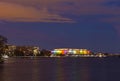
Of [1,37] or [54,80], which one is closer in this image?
[54,80]

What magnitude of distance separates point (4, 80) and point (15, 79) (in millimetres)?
2451

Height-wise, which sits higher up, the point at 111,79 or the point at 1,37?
the point at 1,37

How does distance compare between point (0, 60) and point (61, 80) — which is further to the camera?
point (0, 60)

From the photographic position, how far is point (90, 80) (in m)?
75.5

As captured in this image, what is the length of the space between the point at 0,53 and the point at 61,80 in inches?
3343

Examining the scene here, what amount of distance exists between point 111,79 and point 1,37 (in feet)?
332

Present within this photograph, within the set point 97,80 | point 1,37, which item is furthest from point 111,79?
point 1,37

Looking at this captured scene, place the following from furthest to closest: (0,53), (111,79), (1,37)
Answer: (1,37)
(0,53)
(111,79)

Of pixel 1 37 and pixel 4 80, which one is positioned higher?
pixel 1 37

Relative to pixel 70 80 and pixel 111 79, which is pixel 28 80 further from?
pixel 111 79

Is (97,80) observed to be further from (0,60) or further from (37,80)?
(0,60)

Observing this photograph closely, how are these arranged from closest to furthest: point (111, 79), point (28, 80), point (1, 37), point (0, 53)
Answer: point (28, 80) → point (111, 79) → point (0, 53) → point (1, 37)

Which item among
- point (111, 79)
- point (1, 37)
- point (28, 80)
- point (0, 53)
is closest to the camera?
point (28, 80)

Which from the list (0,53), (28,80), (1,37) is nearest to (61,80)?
(28,80)
